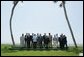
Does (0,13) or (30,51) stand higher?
(0,13)

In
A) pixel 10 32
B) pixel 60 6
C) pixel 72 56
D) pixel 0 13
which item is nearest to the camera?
pixel 72 56

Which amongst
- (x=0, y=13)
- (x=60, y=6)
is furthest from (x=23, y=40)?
(x=60, y=6)

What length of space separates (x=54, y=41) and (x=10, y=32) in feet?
30.1

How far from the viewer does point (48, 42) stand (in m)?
26.3

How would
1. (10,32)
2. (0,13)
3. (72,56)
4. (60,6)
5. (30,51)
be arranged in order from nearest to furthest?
(72,56), (30,51), (0,13), (60,6), (10,32)

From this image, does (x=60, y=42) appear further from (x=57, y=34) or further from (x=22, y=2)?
(x=22, y=2)

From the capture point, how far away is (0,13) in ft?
94.4

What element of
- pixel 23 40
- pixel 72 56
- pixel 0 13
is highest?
pixel 0 13

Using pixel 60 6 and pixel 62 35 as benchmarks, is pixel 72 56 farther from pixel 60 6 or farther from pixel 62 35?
pixel 60 6

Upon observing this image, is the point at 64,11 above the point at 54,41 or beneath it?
above

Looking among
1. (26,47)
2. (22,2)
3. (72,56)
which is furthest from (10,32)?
(72,56)

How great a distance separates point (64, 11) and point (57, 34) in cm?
630

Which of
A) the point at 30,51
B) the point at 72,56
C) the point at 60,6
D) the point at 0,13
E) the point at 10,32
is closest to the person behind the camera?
the point at 72,56

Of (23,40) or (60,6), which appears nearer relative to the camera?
(23,40)
